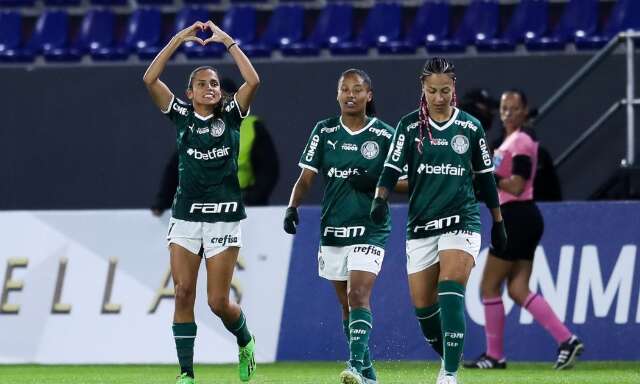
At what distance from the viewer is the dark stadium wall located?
1496 centimetres

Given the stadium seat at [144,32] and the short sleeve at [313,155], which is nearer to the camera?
the short sleeve at [313,155]

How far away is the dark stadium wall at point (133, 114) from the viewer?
14961mm

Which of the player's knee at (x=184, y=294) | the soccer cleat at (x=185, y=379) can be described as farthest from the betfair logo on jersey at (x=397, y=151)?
the soccer cleat at (x=185, y=379)

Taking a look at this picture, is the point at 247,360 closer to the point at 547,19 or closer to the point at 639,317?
the point at 639,317

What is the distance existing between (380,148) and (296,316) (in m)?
3.94

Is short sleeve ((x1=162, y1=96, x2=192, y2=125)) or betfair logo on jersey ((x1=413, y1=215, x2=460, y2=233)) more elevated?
short sleeve ((x1=162, y1=96, x2=192, y2=125))

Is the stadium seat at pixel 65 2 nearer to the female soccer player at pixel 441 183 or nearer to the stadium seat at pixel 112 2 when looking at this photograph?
the stadium seat at pixel 112 2

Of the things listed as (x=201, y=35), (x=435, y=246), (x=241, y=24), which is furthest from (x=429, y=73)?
(x=201, y=35)

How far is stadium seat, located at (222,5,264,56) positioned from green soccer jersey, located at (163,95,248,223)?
7.19m

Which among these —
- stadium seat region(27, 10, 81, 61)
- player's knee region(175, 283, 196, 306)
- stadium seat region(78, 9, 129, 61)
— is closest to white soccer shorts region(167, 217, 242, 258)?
player's knee region(175, 283, 196, 306)

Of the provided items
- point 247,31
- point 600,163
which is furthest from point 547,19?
point 247,31

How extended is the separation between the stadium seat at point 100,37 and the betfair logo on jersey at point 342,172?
8.08m

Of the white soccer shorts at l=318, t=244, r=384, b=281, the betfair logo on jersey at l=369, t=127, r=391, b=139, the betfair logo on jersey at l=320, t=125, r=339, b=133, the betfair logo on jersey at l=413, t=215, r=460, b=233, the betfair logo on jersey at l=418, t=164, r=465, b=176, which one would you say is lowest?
the white soccer shorts at l=318, t=244, r=384, b=281

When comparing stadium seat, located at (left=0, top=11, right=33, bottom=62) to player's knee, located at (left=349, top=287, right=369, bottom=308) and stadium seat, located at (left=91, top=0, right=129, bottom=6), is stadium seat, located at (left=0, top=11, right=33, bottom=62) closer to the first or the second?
stadium seat, located at (left=91, top=0, right=129, bottom=6)
